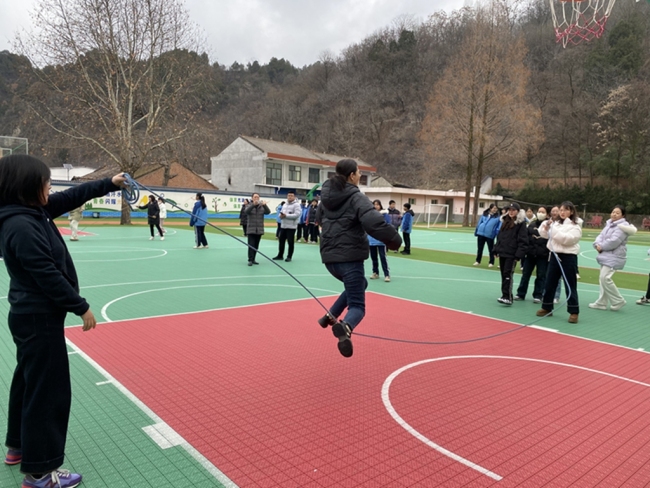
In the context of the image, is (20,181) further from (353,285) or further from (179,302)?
(179,302)

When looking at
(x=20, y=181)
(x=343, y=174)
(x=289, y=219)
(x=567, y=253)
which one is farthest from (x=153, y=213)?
(x=20, y=181)

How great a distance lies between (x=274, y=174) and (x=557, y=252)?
155ft

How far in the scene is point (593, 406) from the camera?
413cm

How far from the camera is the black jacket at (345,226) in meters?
4.42

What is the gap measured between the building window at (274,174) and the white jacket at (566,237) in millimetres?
46447

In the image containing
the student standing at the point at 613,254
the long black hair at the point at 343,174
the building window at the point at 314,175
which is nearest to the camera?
the long black hair at the point at 343,174

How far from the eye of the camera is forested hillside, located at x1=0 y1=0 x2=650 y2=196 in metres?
35.8

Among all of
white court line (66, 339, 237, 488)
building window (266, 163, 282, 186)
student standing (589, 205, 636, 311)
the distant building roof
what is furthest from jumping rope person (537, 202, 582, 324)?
building window (266, 163, 282, 186)

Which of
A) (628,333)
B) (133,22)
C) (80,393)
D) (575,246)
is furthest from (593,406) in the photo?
(133,22)

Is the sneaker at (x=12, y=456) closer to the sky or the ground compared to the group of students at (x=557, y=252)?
closer to the ground

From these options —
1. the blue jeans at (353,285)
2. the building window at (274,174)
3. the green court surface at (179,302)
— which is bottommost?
the green court surface at (179,302)

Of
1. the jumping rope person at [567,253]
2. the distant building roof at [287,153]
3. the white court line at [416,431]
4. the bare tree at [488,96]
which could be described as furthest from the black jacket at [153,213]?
the distant building roof at [287,153]

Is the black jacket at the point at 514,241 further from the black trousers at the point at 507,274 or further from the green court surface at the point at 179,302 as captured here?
the green court surface at the point at 179,302

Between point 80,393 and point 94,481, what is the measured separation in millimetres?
1437
